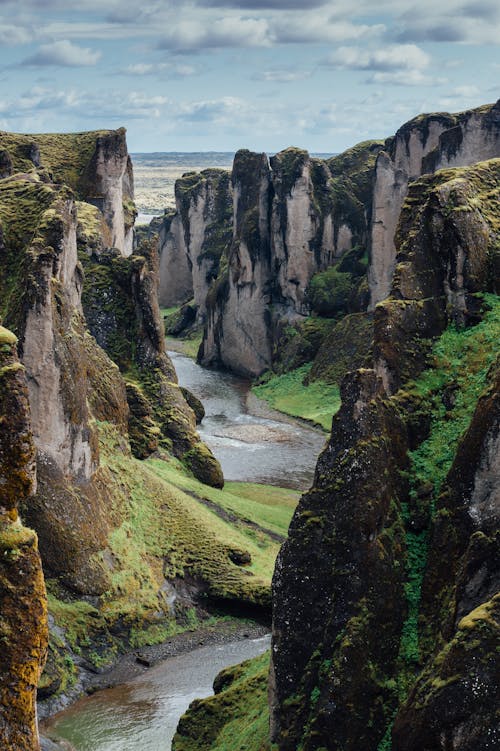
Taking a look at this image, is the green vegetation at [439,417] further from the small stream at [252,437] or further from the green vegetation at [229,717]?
the small stream at [252,437]

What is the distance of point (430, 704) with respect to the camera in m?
26.2

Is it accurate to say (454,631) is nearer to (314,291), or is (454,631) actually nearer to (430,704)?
→ (430,704)

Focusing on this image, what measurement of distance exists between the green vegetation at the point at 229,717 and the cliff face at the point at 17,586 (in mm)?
8432

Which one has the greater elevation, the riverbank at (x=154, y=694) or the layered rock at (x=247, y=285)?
the layered rock at (x=247, y=285)

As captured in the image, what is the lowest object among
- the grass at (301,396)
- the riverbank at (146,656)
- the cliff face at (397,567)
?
the riverbank at (146,656)

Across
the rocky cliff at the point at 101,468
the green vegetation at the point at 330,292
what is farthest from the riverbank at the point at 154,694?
the green vegetation at the point at 330,292

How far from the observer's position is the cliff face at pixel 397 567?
87.2 ft

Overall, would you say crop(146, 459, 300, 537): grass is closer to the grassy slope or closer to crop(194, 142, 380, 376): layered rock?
the grassy slope

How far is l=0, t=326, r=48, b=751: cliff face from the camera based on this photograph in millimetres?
27156

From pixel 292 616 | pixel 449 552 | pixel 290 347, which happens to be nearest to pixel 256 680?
pixel 292 616

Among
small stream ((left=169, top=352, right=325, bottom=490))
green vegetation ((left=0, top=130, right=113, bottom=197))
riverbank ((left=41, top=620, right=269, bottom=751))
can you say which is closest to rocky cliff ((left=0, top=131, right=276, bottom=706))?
riverbank ((left=41, top=620, right=269, bottom=751))

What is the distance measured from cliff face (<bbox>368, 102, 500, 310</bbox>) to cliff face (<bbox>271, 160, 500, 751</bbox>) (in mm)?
63019

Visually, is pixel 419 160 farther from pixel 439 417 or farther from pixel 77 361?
pixel 439 417

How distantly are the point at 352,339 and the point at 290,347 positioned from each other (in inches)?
456
